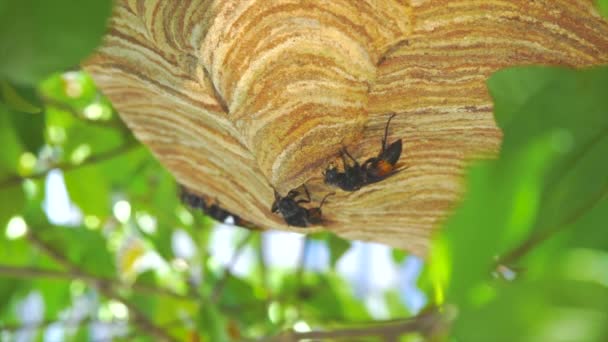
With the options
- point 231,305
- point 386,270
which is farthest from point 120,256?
point 386,270

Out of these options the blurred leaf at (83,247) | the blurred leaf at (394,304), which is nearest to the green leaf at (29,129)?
the blurred leaf at (83,247)

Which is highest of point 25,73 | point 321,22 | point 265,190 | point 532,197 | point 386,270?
point 386,270

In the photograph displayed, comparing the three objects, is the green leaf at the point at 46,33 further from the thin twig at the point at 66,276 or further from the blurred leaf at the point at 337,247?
the blurred leaf at the point at 337,247

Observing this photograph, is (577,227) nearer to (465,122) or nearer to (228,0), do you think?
(465,122)

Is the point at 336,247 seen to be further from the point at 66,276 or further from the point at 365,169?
the point at 365,169

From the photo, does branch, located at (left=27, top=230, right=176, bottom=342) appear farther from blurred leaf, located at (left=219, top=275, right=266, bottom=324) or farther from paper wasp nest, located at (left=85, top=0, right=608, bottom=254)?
paper wasp nest, located at (left=85, top=0, right=608, bottom=254)

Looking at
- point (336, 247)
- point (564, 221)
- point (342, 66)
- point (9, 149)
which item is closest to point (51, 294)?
point (336, 247)
